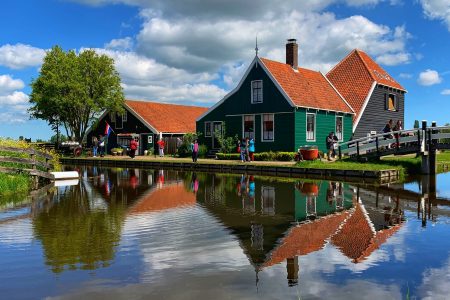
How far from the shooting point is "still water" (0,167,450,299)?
587 cm

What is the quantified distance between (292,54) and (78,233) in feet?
94.0

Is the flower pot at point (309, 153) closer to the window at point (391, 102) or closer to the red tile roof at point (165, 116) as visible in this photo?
the window at point (391, 102)

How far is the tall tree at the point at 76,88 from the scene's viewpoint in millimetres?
45188

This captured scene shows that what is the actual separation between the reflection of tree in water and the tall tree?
3422 cm

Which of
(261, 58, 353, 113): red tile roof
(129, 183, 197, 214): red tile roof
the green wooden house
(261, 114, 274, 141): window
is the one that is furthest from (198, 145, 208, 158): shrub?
(129, 183, 197, 214): red tile roof

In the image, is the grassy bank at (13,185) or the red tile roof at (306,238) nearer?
the red tile roof at (306,238)

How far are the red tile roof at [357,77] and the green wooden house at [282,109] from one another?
124cm

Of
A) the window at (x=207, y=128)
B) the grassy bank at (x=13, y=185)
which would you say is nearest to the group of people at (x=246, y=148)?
the window at (x=207, y=128)

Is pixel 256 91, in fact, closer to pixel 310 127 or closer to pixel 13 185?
pixel 310 127

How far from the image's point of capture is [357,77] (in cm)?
3744

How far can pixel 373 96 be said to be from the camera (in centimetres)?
3644

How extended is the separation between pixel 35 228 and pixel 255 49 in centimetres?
2491

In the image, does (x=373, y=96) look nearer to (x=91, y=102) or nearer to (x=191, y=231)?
(x=91, y=102)

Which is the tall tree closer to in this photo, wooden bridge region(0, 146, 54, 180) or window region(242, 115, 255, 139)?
window region(242, 115, 255, 139)
